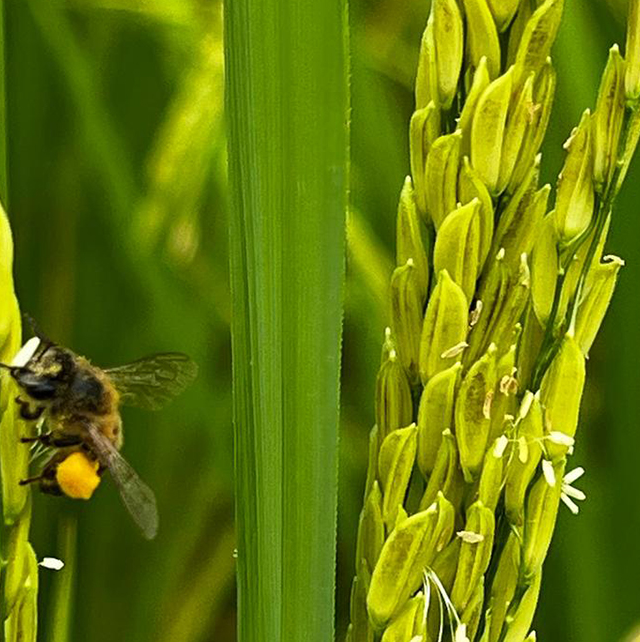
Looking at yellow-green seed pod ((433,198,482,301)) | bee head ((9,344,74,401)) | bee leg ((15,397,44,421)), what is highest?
yellow-green seed pod ((433,198,482,301))

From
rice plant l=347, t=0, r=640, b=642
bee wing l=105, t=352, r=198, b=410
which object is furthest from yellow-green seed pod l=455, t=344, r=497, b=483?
bee wing l=105, t=352, r=198, b=410

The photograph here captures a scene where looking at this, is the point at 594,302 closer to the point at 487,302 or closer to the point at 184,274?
the point at 487,302

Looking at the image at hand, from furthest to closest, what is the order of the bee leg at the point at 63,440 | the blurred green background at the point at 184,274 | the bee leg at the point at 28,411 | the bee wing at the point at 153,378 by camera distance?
the blurred green background at the point at 184,274, the bee wing at the point at 153,378, the bee leg at the point at 63,440, the bee leg at the point at 28,411

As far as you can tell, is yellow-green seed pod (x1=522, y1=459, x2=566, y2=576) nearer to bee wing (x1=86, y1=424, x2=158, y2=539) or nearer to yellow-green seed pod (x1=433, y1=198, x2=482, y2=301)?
yellow-green seed pod (x1=433, y1=198, x2=482, y2=301)

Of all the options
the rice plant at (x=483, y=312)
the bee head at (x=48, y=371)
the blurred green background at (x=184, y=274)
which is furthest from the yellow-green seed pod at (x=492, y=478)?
the blurred green background at (x=184, y=274)

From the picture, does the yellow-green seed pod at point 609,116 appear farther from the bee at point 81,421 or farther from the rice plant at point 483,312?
the bee at point 81,421

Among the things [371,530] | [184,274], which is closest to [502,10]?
[371,530]

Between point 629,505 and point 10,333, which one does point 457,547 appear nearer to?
point 10,333
